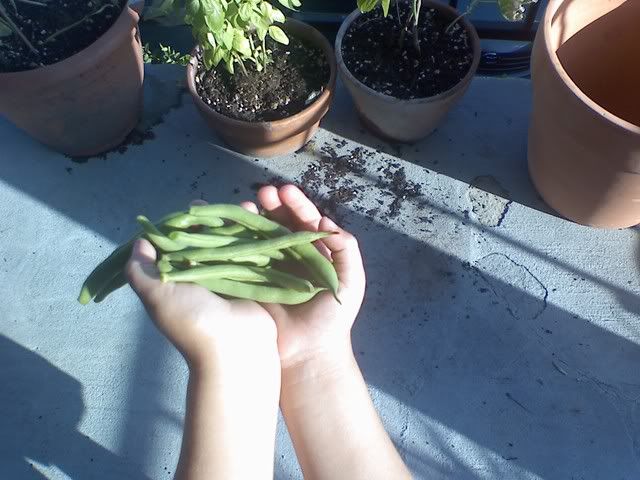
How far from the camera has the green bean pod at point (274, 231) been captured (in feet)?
5.36

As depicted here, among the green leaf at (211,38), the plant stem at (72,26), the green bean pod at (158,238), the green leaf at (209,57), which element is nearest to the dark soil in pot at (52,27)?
the plant stem at (72,26)

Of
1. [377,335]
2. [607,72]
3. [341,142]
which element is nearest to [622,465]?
[377,335]

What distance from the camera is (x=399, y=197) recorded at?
2553 millimetres

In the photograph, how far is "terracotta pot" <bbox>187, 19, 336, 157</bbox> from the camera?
2359 mm

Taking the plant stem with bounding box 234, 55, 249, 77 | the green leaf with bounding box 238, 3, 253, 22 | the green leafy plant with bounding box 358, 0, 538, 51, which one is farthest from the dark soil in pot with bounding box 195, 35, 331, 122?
the green leaf with bounding box 238, 3, 253, 22

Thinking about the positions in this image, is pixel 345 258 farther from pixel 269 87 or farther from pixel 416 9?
pixel 416 9

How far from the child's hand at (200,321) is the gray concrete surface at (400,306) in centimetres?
73

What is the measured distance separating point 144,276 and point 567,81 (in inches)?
55.9

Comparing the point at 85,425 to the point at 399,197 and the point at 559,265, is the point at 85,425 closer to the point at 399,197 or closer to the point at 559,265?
the point at 399,197

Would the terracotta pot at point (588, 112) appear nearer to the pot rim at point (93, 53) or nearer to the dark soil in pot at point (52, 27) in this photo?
the pot rim at point (93, 53)

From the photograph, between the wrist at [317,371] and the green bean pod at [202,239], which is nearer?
the green bean pod at [202,239]

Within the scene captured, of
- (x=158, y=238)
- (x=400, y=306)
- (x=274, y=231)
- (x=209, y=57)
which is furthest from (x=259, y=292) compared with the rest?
(x=209, y=57)

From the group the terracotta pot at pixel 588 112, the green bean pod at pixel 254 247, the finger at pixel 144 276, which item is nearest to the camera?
the finger at pixel 144 276

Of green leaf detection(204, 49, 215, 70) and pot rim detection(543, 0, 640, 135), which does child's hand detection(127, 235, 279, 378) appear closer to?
green leaf detection(204, 49, 215, 70)
